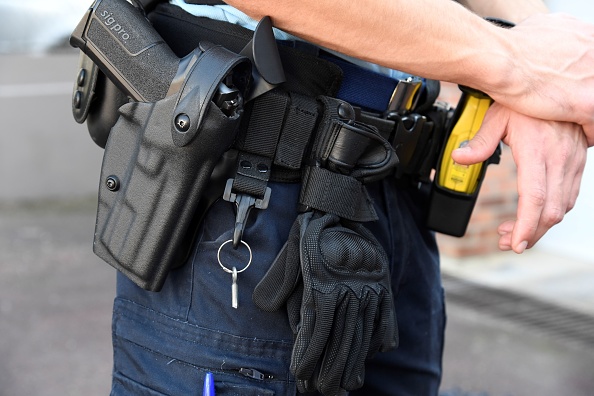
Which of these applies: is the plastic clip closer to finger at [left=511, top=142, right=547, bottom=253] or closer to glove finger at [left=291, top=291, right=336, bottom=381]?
glove finger at [left=291, top=291, right=336, bottom=381]

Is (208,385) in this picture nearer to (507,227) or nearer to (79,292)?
(507,227)

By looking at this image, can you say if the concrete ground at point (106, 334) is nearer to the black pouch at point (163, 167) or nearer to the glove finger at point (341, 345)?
the glove finger at point (341, 345)

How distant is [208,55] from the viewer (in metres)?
1.37

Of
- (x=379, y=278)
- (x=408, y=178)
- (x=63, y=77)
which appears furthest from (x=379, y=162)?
(x=63, y=77)

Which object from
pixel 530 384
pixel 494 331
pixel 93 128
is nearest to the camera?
pixel 93 128

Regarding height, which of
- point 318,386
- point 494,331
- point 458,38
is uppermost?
point 458,38

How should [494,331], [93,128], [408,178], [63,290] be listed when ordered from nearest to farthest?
[93,128] < [408,178] < [494,331] < [63,290]

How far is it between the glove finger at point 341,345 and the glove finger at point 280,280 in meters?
0.09

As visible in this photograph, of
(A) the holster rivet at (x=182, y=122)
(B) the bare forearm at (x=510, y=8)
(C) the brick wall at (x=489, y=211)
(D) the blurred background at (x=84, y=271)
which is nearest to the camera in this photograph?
(A) the holster rivet at (x=182, y=122)

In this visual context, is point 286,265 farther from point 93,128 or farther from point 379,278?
point 93,128

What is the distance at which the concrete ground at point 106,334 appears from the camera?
157 inches

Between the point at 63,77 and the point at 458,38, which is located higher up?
the point at 458,38

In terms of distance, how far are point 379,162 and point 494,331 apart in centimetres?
331

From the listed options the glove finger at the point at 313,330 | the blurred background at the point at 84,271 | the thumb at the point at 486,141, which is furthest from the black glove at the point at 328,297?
the blurred background at the point at 84,271
